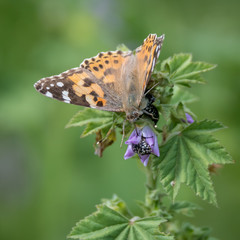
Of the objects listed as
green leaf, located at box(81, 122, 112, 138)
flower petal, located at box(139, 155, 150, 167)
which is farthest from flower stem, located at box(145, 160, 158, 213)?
green leaf, located at box(81, 122, 112, 138)

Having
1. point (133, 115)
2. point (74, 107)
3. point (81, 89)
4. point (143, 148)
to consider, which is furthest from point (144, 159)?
point (74, 107)

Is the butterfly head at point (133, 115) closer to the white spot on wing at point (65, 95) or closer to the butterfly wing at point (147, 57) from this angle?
the butterfly wing at point (147, 57)

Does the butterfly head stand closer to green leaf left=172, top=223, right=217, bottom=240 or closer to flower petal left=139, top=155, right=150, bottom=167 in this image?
flower petal left=139, top=155, right=150, bottom=167

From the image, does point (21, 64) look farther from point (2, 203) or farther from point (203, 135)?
point (203, 135)

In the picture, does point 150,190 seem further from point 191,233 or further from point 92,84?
point 92,84

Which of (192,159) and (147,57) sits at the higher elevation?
(147,57)
